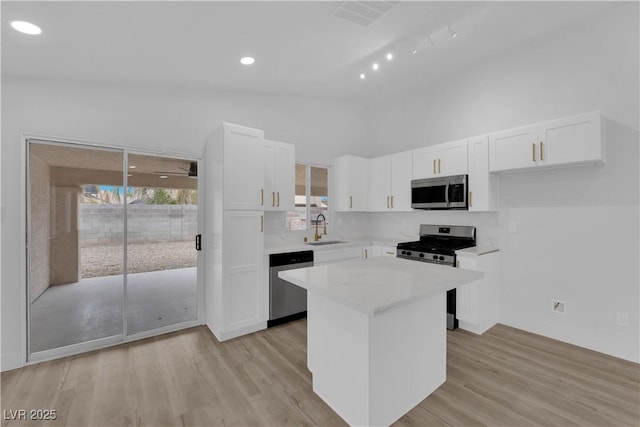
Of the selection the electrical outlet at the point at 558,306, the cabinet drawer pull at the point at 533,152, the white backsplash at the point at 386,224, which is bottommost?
the electrical outlet at the point at 558,306

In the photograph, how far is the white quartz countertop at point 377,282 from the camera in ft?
4.78

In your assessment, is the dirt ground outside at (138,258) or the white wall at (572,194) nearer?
the white wall at (572,194)

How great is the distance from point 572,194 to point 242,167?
3496mm

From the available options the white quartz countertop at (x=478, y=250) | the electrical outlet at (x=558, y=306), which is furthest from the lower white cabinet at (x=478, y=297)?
the electrical outlet at (x=558, y=306)

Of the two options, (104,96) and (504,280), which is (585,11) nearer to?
(504,280)

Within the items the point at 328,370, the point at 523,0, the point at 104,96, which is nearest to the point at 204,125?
the point at 104,96

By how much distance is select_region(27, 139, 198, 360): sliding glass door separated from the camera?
9.10 feet

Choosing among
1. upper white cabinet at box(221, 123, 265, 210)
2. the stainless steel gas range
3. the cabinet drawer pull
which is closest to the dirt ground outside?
upper white cabinet at box(221, 123, 265, 210)

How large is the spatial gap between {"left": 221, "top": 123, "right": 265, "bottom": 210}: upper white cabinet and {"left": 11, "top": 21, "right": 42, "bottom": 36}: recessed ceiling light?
4.84ft

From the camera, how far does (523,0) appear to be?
8.16 feet

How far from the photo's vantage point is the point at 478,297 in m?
3.21

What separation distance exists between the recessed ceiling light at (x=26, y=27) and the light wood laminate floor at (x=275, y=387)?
2720mm

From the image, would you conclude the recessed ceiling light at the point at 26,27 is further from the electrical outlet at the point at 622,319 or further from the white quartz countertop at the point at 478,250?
the electrical outlet at the point at 622,319

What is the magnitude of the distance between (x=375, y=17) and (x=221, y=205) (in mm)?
2288
